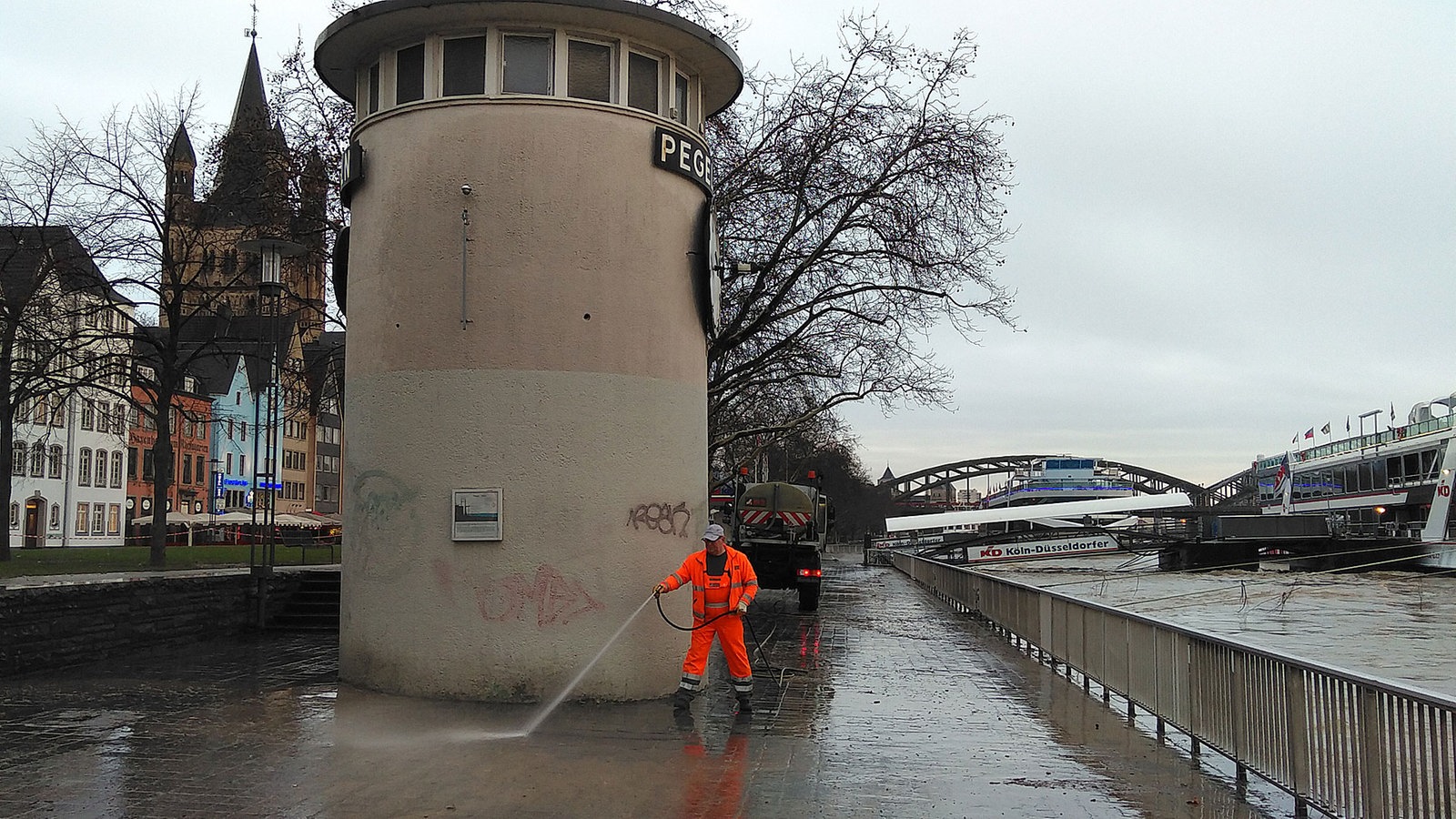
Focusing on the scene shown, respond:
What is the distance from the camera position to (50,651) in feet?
41.8

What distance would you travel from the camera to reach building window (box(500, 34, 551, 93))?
1125cm

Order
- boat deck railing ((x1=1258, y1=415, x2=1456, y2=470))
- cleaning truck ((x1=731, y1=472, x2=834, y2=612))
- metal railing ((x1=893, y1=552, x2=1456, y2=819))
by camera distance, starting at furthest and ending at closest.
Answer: boat deck railing ((x1=1258, y1=415, x2=1456, y2=470)), cleaning truck ((x1=731, y1=472, x2=834, y2=612)), metal railing ((x1=893, y1=552, x2=1456, y2=819))

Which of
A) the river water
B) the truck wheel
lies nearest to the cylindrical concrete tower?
the river water

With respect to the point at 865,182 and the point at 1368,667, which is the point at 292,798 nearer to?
the point at 1368,667

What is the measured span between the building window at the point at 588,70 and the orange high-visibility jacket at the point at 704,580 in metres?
4.35

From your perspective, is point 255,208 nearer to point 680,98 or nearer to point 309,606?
point 309,606

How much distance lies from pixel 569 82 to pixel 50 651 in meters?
7.93

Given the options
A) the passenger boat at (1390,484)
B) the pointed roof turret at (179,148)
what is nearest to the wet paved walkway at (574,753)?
the pointed roof turret at (179,148)

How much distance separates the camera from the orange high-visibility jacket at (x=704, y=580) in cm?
1065

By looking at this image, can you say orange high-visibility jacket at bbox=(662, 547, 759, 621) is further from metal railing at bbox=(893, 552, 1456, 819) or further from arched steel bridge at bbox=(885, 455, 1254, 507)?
arched steel bridge at bbox=(885, 455, 1254, 507)

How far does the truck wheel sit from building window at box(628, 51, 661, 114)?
15.1m

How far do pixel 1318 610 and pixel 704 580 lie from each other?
26745mm

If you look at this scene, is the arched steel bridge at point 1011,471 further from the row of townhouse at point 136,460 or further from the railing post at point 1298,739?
the railing post at point 1298,739

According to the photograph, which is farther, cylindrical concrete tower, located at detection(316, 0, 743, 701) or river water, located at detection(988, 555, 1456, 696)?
river water, located at detection(988, 555, 1456, 696)
